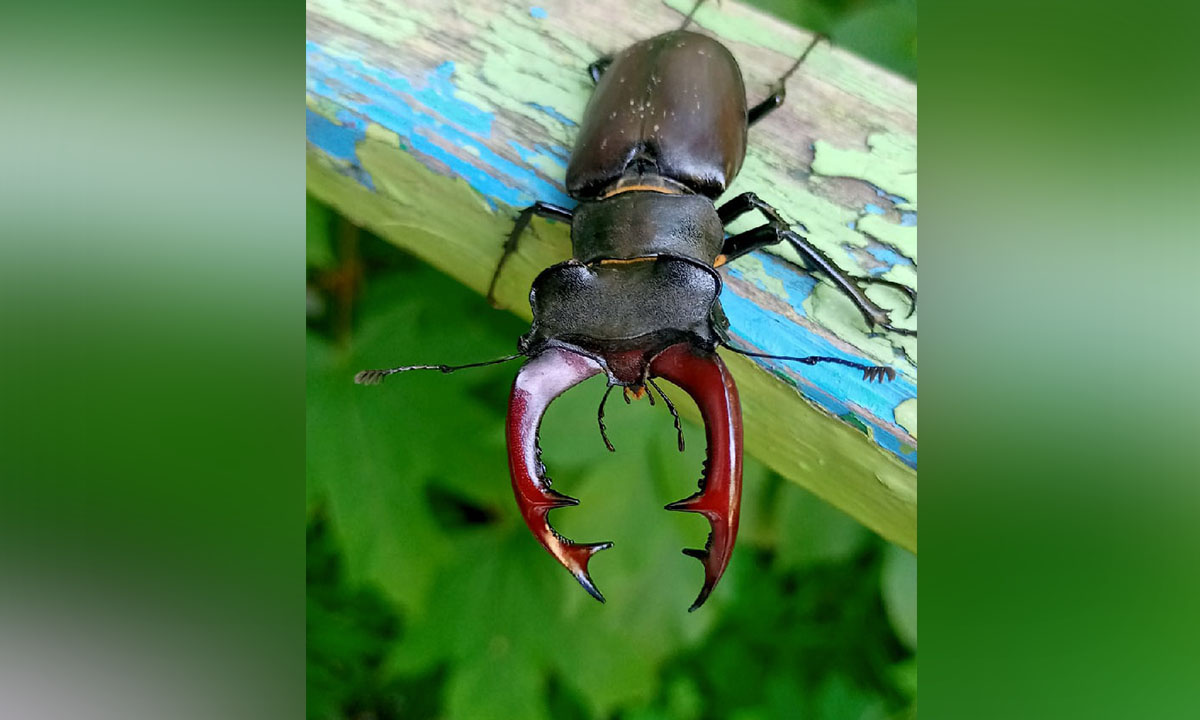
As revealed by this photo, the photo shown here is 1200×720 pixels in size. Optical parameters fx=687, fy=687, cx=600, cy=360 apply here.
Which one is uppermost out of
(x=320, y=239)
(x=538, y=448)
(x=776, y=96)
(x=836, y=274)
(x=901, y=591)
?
(x=776, y=96)

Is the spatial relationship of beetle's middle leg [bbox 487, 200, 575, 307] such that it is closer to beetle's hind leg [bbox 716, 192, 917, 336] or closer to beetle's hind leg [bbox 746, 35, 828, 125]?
beetle's hind leg [bbox 716, 192, 917, 336]

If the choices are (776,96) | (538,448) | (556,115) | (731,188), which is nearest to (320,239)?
(556,115)

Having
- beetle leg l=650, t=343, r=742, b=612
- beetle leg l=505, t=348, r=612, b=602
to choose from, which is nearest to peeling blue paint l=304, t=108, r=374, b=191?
beetle leg l=505, t=348, r=612, b=602

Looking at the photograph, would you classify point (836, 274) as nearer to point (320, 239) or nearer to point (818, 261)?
point (818, 261)

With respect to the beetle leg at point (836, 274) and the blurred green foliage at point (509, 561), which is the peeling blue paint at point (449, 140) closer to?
the beetle leg at point (836, 274)
